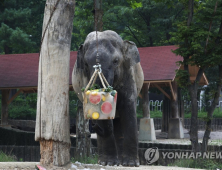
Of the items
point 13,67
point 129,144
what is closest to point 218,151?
point 129,144

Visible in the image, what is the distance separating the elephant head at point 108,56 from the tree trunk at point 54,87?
0.33 m

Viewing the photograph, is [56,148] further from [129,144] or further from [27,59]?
[27,59]

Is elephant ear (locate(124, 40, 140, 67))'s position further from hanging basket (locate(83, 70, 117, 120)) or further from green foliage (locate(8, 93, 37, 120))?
green foliage (locate(8, 93, 37, 120))

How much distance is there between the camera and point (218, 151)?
12523 mm

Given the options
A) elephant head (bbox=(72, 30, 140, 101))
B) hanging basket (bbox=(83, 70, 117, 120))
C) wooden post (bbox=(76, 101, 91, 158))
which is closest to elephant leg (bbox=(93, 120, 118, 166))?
elephant head (bbox=(72, 30, 140, 101))

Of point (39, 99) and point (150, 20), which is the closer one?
point (39, 99)

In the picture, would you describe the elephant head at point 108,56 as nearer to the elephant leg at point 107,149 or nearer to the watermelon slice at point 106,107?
the watermelon slice at point 106,107

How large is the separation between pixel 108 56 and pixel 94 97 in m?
0.88

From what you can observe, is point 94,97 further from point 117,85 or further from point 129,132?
point 129,132

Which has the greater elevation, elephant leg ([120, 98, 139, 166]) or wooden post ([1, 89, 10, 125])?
wooden post ([1, 89, 10, 125])

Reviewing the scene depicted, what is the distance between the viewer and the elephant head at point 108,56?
6480mm

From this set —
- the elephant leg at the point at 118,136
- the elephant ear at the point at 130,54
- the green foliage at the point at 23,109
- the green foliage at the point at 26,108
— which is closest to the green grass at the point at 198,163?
the elephant leg at the point at 118,136

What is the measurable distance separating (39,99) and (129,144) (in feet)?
5.43

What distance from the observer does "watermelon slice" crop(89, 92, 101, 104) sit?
233 inches
